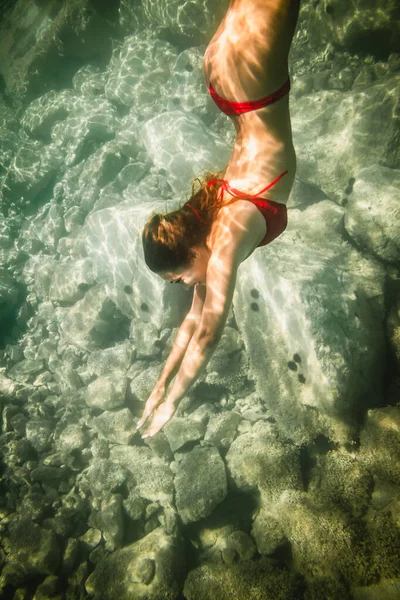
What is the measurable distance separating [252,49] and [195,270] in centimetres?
142

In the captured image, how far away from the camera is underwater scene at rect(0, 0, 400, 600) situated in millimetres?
2168

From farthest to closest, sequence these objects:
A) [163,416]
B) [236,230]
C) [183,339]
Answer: [183,339], [163,416], [236,230]

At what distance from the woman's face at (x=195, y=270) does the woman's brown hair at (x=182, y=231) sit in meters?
0.04

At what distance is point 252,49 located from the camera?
175cm

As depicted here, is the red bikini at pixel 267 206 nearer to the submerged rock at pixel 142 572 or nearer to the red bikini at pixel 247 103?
the red bikini at pixel 247 103

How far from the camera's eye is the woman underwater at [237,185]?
5.76 ft

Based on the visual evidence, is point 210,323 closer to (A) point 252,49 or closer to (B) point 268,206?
(B) point 268,206

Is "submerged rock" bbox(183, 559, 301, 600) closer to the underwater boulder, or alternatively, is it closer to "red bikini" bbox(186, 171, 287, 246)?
the underwater boulder

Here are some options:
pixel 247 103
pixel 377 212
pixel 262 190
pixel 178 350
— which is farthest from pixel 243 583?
pixel 377 212

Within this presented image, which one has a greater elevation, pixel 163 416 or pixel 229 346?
pixel 163 416

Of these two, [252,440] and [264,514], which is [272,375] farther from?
[264,514]

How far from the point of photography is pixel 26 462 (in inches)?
225

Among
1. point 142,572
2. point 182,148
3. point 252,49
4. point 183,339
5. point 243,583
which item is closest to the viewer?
point 252,49

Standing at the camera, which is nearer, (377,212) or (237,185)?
(237,185)
